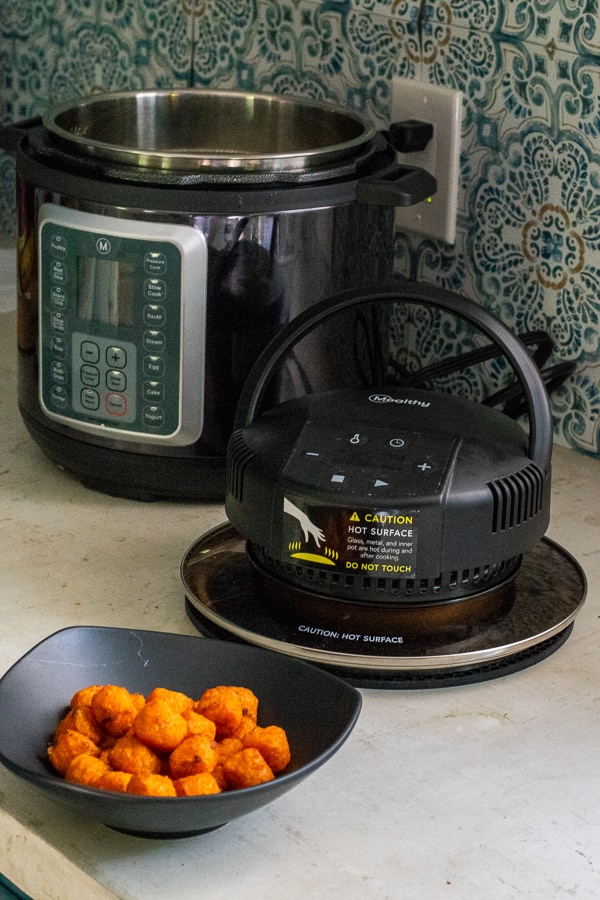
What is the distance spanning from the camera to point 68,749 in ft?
2.02

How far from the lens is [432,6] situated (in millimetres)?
1097

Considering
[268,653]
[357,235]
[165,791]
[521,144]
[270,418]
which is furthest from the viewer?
[521,144]

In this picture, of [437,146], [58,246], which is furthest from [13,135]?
[437,146]

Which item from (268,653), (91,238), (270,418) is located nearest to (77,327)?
(91,238)

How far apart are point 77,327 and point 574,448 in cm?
44

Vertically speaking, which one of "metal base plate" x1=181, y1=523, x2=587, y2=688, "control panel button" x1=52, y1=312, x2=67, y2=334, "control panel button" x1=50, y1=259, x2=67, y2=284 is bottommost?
"metal base plate" x1=181, y1=523, x2=587, y2=688

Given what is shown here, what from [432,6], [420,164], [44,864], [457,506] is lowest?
[44,864]

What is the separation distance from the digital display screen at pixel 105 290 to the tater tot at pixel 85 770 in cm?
39

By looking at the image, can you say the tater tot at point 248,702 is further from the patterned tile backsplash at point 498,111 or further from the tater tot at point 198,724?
the patterned tile backsplash at point 498,111

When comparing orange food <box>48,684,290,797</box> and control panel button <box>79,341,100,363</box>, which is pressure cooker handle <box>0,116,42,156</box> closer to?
control panel button <box>79,341,100,363</box>

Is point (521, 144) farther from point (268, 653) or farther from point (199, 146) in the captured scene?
point (268, 653)

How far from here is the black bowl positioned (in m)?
0.57

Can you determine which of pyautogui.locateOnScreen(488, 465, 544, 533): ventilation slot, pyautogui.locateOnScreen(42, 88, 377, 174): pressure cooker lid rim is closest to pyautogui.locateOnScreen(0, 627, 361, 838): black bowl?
pyautogui.locateOnScreen(488, 465, 544, 533): ventilation slot

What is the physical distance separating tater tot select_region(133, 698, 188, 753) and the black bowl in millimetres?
40
